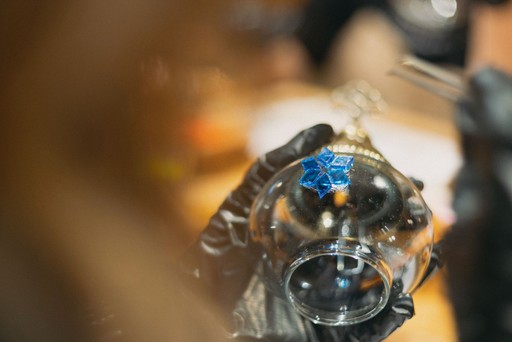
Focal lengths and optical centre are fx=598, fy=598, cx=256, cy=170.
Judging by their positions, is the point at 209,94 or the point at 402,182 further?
the point at 209,94

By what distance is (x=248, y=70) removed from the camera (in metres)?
1.26

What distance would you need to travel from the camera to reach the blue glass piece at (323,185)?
352mm

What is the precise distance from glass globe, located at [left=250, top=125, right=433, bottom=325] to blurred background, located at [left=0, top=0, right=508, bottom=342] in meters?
0.06

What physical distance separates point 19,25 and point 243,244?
252 mm

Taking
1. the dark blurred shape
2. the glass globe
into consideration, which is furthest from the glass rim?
the dark blurred shape

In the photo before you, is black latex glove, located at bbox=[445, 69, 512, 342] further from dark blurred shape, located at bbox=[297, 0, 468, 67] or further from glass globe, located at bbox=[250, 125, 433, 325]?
dark blurred shape, located at bbox=[297, 0, 468, 67]

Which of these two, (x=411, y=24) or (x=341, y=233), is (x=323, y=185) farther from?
(x=411, y=24)

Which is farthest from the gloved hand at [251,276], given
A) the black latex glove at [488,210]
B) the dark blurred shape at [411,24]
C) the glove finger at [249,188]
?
the dark blurred shape at [411,24]

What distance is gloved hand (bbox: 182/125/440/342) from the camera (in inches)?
15.7

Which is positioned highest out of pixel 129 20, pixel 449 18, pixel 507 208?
pixel 129 20

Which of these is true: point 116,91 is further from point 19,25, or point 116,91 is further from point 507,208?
point 507,208

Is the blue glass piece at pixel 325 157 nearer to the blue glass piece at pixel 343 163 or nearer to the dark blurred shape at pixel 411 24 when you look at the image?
the blue glass piece at pixel 343 163

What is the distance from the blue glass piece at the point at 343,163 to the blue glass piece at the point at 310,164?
10 millimetres

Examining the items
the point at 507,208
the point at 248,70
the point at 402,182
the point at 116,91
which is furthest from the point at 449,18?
the point at 402,182
